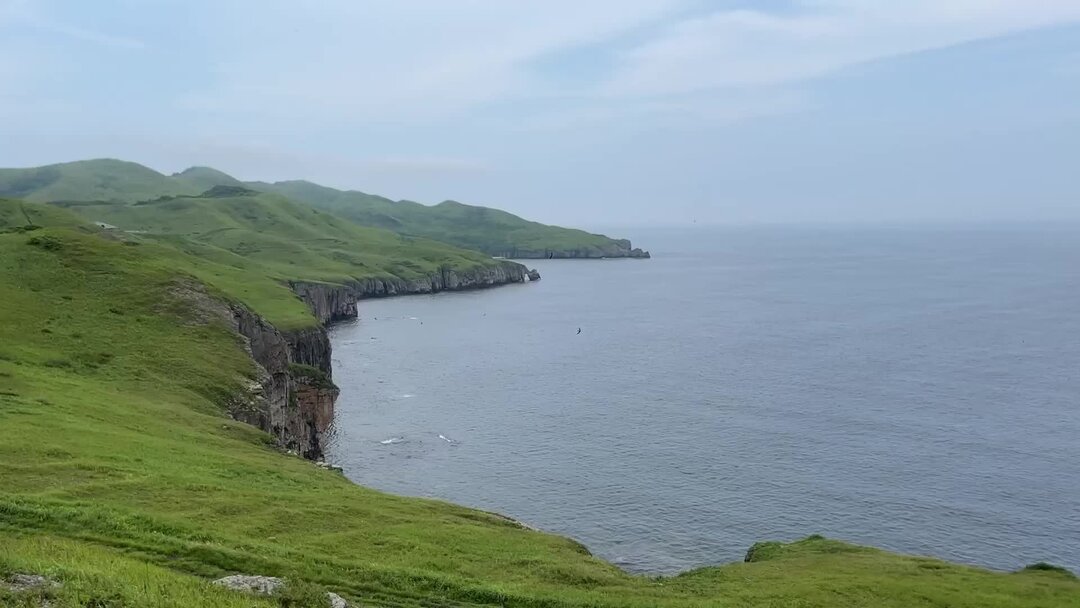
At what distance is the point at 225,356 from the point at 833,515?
169ft

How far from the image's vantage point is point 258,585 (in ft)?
73.5

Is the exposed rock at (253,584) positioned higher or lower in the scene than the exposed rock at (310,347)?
higher

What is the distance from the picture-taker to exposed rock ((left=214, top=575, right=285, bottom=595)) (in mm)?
21938

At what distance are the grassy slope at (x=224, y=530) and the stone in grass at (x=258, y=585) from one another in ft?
2.88

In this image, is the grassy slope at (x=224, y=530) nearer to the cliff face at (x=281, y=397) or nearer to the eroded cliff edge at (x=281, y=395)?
the eroded cliff edge at (x=281, y=395)

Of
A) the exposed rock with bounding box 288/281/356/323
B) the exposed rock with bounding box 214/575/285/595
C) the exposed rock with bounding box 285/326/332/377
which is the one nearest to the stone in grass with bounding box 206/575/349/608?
the exposed rock with bounding box 214/575/285/595

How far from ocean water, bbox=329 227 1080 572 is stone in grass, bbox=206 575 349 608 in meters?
37.9

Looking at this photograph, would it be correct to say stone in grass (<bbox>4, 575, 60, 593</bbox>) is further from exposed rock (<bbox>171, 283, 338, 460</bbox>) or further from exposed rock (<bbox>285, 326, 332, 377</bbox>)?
exposed rock (<bbox>285, 326, 332, 377</bbox>)

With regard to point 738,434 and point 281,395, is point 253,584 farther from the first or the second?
point 738,434

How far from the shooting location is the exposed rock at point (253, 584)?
21938 millimetres

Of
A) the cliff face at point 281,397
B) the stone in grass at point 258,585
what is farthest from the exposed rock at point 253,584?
the cliff face at point 281,397

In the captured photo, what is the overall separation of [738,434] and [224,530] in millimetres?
68228

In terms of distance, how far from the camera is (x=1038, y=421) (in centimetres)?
9394

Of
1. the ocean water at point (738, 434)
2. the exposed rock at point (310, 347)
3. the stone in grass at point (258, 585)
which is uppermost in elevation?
the stone in grass at point (258, 585)
